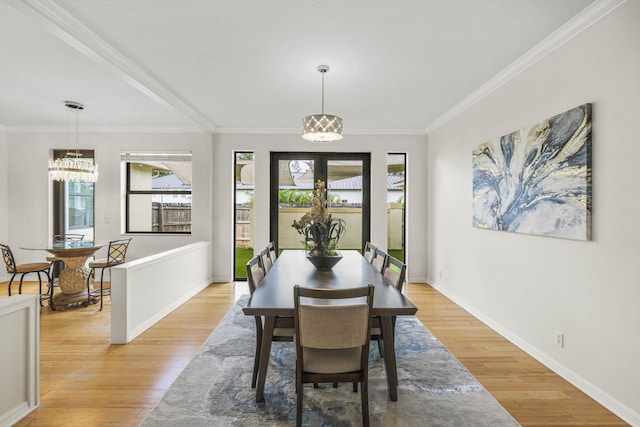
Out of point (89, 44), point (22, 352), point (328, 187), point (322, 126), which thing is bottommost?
point (22, 352)

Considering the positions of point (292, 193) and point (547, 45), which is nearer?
point (547, 45)

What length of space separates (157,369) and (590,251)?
3297 millimetres

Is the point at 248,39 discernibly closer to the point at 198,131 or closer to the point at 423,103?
the point at 423,103

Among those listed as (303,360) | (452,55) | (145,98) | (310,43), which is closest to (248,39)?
(310,43)

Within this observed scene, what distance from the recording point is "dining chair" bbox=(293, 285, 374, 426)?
1.71 metres

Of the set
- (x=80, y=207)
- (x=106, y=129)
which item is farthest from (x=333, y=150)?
(x=80, y=207)

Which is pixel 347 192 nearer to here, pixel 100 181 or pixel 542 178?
pixel 542 178

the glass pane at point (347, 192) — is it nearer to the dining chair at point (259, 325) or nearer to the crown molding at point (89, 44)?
the crown molding at point (89, 44)

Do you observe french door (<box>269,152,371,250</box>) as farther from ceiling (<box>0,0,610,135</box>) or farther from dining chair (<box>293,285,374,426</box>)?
dining chair (<box>293,285,374,426</box>)

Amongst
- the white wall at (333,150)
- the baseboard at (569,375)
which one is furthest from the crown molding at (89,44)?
the baseboard at (569,375)

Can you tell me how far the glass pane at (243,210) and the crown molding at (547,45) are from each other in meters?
3.41

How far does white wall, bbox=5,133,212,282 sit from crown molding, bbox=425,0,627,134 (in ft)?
13.1

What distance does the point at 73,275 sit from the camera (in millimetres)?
4125

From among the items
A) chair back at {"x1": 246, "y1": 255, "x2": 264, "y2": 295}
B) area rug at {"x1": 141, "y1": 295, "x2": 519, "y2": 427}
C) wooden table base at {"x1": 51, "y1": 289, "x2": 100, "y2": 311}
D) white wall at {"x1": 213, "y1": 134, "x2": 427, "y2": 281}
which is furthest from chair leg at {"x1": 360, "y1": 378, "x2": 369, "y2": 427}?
wooden table base at {"x1": 51, "y1": 289, "x2": 100, "y2": 311}
